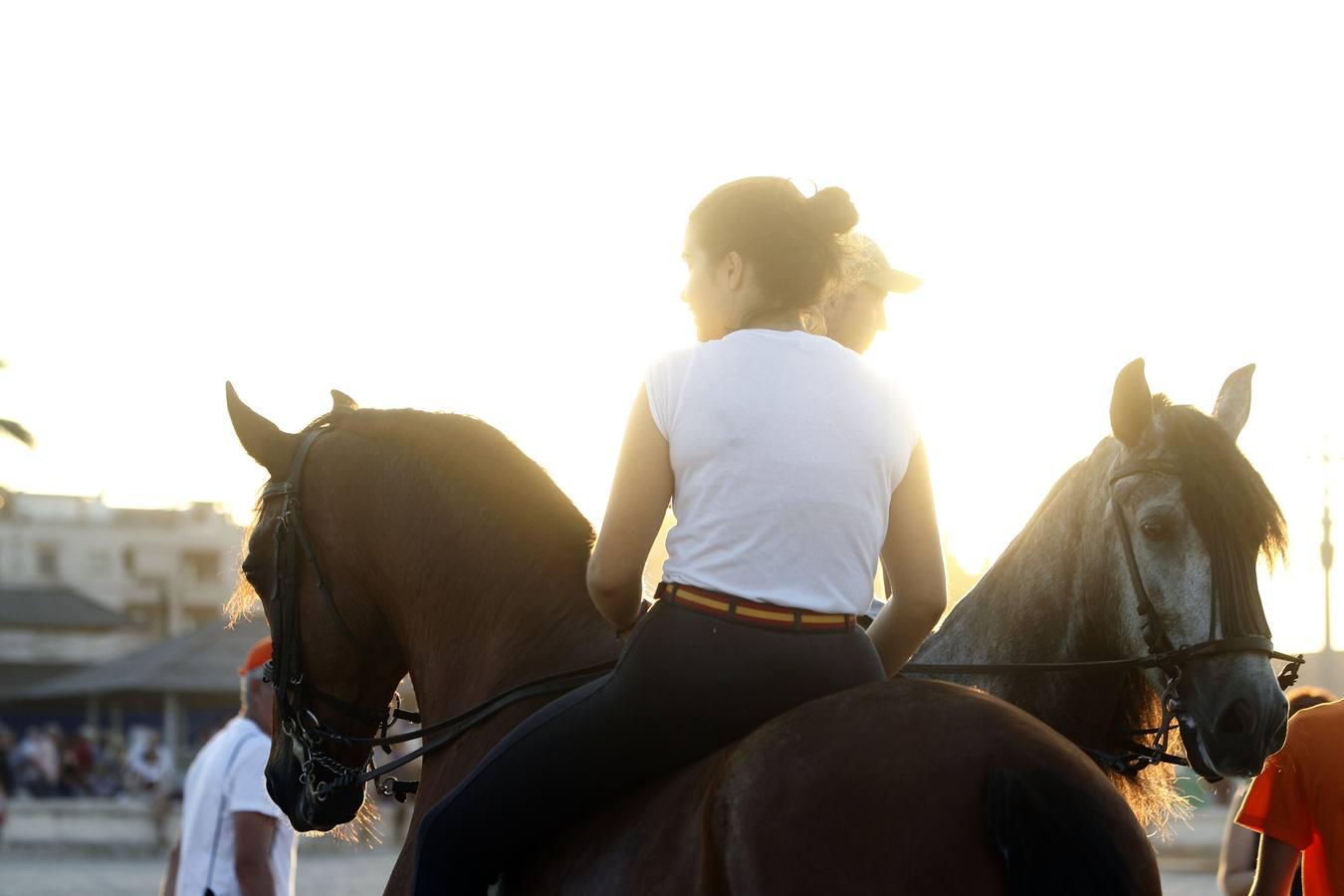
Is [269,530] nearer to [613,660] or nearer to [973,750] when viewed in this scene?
[613,660]

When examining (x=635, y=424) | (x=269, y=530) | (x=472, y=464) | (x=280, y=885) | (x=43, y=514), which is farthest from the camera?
(x=43, y=514)

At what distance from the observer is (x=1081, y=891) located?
2760 mm

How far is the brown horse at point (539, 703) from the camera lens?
2820mm

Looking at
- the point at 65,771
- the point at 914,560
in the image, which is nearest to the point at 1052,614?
the point at 914,560

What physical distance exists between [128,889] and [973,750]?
20.9m

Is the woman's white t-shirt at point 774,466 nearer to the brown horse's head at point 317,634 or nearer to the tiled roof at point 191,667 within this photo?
the brown horse's head at point 317,634

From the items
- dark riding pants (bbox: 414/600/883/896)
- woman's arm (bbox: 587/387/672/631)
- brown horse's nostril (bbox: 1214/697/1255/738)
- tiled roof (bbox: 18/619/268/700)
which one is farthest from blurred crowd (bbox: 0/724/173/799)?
woman's arm (bbox: 587/387/672/631)

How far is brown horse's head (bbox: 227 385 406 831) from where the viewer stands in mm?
4469

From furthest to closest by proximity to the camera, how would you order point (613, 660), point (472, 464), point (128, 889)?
point (128, 889), point (472, 464), point (613, 660)

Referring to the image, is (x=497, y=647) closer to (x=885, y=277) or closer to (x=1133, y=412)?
(x=1133, y=412)

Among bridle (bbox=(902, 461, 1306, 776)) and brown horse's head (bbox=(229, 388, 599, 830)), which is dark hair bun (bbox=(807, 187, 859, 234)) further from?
bridle (bbox=(902, 461, 1306, 776))

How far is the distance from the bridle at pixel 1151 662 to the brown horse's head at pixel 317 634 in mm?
1554

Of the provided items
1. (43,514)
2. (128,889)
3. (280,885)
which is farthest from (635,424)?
(43,514)

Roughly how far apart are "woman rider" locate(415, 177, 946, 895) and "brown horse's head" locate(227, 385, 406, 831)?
3.40ft
